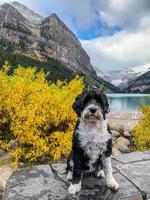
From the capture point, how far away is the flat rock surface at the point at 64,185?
4.18 m

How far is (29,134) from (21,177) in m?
2.76

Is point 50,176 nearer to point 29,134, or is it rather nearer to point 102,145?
point 102,145

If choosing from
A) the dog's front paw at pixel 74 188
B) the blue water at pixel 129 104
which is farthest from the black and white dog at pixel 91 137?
the blue water at pixel 129 104

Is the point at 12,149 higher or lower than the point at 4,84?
lower

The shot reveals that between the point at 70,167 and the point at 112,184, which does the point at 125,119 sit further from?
the point at 112,184

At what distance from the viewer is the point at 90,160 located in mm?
4074

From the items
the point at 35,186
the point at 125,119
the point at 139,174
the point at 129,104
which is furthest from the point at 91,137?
the point at 129,104

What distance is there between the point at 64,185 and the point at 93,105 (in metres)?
1.29

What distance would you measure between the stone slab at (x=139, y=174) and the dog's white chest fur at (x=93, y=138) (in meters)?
0.83

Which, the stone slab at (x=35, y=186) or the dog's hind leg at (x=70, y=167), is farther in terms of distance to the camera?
the dog's hind leg at (x=70, y=167)

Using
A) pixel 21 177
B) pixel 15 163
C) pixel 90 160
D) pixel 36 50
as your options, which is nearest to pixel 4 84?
pixel 15 163

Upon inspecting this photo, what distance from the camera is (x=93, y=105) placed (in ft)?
12.3

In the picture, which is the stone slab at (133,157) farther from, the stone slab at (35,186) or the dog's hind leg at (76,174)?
the dog's hind leg at (76,174)

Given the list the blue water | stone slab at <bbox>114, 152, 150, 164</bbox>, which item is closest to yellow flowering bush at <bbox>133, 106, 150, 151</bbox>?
the blue water
